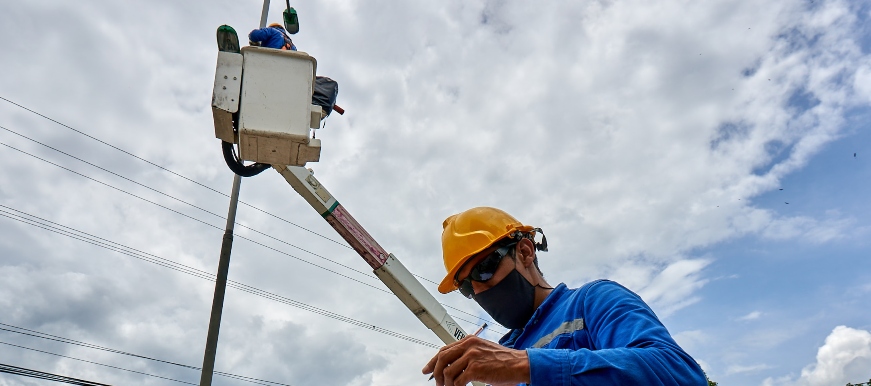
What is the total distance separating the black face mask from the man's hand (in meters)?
0.80

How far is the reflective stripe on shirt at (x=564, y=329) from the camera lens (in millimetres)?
1805

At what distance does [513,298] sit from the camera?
2.23 meters

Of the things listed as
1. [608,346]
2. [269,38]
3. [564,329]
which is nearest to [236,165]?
[269,38]

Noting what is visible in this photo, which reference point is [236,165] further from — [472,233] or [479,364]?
[479,364]

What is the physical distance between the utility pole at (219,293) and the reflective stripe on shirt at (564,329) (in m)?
7.68

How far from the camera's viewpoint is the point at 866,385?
17.9m

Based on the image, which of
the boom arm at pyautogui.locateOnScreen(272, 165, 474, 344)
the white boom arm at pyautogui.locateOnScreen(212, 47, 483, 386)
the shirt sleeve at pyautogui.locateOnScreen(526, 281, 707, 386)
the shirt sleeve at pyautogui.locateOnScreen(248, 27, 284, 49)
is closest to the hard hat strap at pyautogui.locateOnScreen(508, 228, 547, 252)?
the shirt sleeve at pyautogui.locateOnScreen(526, 281, 707, 386)

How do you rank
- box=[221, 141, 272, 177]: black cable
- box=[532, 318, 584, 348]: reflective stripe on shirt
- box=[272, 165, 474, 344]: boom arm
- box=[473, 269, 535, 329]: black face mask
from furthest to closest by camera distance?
1. box=[272, 165, 474, 344]: boom arm
2. box=[221, 141, 272, 177]: black cable
3. box=[473, 269, 535, 329]: black face mask
4. box=[532, 318, 584, 348]: reflective stripe on shirt

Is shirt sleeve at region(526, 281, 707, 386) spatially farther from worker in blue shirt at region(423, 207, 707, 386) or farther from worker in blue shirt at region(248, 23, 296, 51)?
worker in blue shirt at region(248, 23, 296, 51)

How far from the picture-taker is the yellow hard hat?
2311mm

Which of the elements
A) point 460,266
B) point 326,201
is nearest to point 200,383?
point 326,201

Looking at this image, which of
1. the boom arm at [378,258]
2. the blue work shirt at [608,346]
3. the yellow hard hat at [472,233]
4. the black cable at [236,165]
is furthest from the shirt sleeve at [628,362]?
the boom arm at [378,258]

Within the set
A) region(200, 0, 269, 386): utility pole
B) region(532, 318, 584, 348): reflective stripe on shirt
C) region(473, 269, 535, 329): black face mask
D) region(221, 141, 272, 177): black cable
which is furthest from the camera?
region(200, 0, 269, 386): utility pole

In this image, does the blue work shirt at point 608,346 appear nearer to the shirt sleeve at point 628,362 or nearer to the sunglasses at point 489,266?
the shirt sleeve at point 628,362
